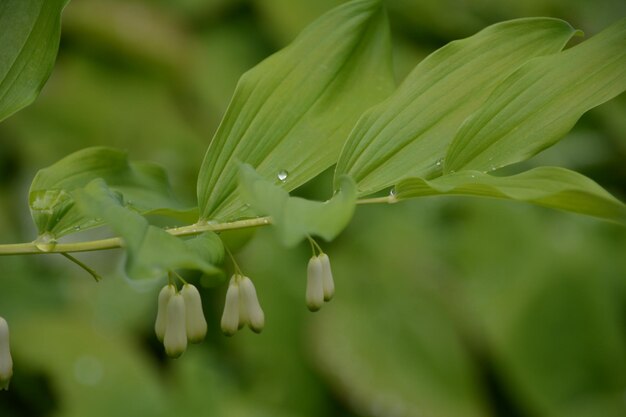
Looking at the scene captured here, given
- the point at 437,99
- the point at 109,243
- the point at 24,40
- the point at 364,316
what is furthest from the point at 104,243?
the point at 364,316

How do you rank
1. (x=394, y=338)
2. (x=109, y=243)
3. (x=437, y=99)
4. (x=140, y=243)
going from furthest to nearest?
(x=394, y=338) → (x=437, y=99) → (x=109, y=243) → (x=140, y=243)

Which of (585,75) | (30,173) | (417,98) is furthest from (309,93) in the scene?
(30,173)

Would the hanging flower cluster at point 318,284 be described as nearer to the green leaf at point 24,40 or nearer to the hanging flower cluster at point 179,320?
the hanging flower cluster at point 179,320

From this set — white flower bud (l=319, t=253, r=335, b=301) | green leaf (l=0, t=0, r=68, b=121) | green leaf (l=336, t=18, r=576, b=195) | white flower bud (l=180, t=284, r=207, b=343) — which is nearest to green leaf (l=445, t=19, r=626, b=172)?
green leaf (l=336, t=18, r=576, b=195)

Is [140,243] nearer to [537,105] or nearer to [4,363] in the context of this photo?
[4,363]

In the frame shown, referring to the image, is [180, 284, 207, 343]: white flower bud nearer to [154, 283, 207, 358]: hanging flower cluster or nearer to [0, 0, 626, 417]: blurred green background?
[154, 283, 207, 358]: hanging flower cluster

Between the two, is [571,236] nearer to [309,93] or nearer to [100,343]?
[100,343]

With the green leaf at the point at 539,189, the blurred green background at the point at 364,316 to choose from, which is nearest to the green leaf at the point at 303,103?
the green leaf at the point at 539,189
